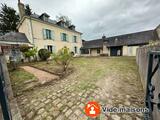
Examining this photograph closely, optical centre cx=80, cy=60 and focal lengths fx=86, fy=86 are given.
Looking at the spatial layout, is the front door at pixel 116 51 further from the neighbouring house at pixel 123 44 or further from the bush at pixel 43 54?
the bush at pixel 43 54

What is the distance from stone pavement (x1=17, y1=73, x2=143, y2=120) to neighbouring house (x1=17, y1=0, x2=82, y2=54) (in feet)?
36.6

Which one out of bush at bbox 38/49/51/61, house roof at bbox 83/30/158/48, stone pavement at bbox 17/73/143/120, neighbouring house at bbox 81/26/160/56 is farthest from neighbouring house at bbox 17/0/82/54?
stone pavement at bbox 17/73/143/120

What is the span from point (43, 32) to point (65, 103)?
13.0 m

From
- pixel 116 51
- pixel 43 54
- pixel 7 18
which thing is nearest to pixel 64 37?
pixel 43 54

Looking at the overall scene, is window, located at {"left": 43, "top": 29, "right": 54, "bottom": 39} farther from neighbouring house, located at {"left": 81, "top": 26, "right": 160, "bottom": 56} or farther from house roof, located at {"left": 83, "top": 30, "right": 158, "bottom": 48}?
house roof, located at {"left": 83, "top": 30, "right": 158, "bottom": 48}

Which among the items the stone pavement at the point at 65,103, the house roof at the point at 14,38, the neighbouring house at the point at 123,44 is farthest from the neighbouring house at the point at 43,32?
the stone pavement at the point at 65,103

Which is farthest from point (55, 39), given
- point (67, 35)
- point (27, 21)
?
point (27, 21)

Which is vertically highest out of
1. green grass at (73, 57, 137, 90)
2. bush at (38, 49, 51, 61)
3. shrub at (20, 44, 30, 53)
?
shrub at (20, 44, 30, 53)

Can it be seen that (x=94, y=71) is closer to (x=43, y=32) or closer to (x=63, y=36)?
(x=43, y=32)

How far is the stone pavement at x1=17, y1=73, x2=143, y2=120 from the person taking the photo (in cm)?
204

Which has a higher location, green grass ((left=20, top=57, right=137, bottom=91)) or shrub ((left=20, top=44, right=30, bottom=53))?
shrub ((left=20, top=44, right=30, bottom=53))

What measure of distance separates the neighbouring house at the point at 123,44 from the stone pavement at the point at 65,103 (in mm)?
15695

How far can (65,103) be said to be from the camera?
8.41ft

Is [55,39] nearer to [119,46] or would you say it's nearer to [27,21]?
[27,21]
